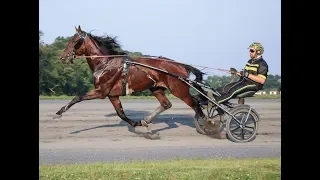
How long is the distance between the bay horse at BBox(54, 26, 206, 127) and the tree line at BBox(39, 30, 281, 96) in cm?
13

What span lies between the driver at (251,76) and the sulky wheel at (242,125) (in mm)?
250

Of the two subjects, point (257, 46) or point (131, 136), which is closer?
point (257, 46)

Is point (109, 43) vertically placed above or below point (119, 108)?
above

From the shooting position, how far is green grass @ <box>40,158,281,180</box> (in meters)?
6.66

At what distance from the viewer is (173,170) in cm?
686

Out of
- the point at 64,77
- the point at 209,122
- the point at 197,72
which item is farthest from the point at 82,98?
the point at 209,122

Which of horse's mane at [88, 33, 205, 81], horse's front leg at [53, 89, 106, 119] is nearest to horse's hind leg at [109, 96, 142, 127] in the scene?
horse's front leg at [53, 89, 106, 119]

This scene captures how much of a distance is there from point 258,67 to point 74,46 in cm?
276

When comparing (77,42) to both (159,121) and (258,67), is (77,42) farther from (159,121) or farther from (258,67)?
(258,67)

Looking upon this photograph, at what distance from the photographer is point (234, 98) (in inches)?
318

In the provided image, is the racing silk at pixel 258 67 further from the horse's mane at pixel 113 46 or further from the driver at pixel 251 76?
the horse's mane at pixel 113 46

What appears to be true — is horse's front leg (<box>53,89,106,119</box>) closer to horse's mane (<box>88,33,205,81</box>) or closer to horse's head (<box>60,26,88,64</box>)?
horse's head (<box>60,26,88,64</box>)
